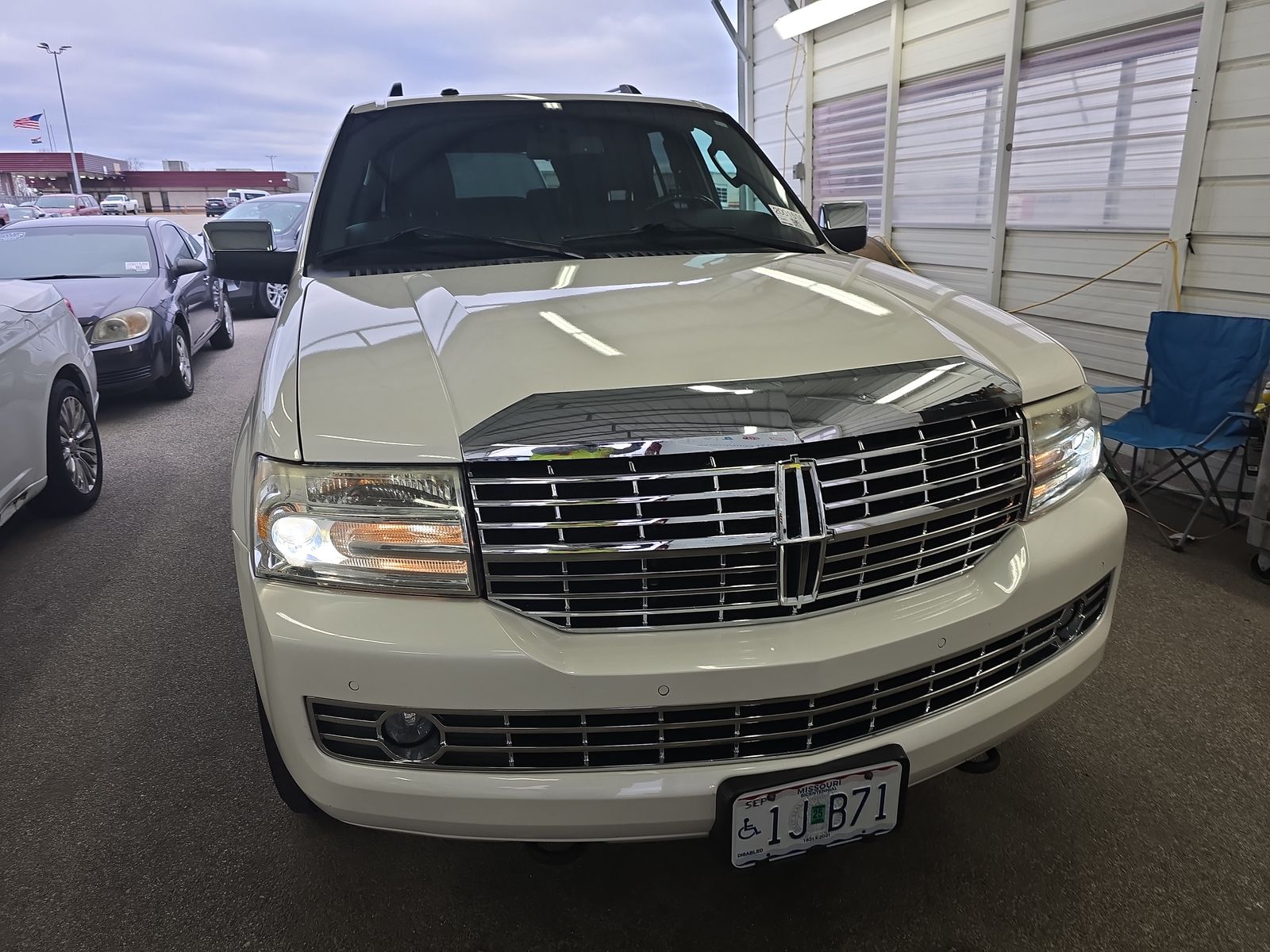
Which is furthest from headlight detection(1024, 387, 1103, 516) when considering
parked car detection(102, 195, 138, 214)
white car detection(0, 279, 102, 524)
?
parked car detection(102, 195, 138, 214)

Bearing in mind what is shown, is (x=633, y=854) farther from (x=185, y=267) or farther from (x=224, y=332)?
(x=224, y=332)

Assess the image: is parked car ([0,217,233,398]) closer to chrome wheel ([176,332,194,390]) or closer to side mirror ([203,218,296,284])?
chrome wheel ([176,332,194,390])

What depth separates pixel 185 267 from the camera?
700 cm

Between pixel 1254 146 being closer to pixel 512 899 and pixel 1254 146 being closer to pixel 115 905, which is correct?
pixel 512 899

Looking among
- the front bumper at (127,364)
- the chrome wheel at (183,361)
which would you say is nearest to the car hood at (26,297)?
the front bumper at (127,364)

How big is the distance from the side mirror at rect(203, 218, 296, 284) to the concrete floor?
1.29 m

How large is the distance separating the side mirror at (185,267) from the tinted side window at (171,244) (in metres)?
0.06

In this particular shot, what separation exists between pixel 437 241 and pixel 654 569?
4.56 feet

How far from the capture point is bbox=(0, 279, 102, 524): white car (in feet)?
11.4

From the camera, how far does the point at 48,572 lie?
3.58m

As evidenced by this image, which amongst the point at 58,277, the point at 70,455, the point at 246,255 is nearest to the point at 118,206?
the point at 58,277

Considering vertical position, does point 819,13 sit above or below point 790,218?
above

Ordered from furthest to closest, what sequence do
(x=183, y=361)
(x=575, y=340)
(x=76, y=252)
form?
(x=183, y=361) < (x=76, y=252) < (x=575, y=340)

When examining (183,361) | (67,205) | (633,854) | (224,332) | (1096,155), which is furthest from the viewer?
(67,205)
